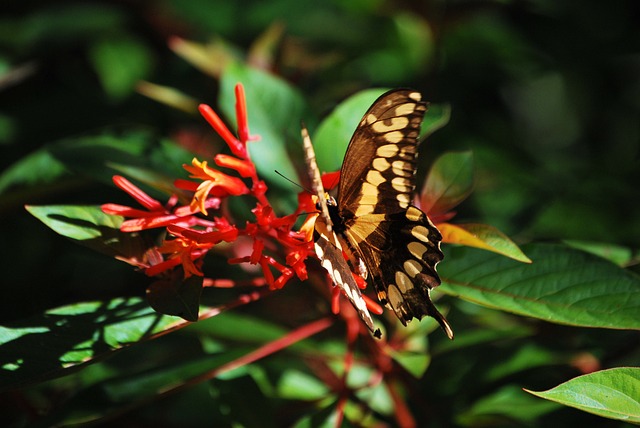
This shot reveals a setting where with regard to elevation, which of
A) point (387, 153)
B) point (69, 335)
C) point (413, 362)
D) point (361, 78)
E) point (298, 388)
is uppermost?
point (387, 153)

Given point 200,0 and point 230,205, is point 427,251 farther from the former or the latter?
point 200,0

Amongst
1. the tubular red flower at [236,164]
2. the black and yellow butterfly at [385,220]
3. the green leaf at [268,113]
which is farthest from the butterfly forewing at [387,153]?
the green leaf at [268,113]

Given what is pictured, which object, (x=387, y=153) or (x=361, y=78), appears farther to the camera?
(x=361, y=78)

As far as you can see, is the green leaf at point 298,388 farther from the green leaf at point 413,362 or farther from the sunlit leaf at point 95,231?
the sunlit leaf at point 95,231

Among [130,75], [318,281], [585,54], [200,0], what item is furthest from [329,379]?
[200,0]

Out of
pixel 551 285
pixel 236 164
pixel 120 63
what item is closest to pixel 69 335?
pixel 236 164

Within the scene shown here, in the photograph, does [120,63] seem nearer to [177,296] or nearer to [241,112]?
[241,112]
